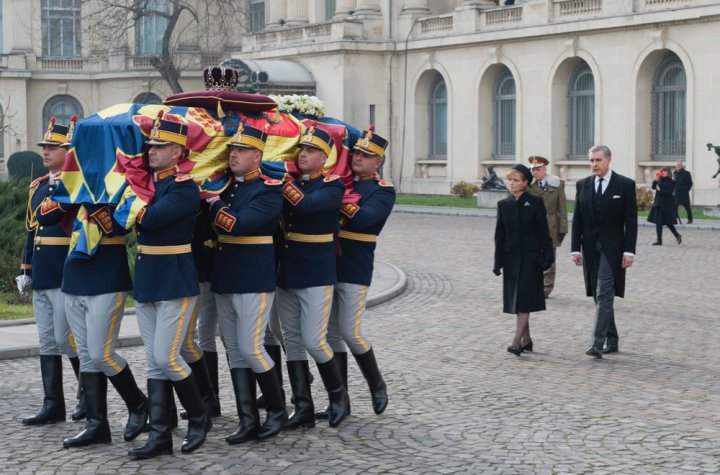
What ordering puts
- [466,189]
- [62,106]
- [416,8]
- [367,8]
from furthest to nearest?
[62,106] < [367,8] < [416,8] < [466,189]

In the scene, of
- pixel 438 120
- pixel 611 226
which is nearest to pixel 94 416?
pixel 611 226

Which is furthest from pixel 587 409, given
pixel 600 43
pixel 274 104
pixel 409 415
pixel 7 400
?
pixel 600 43

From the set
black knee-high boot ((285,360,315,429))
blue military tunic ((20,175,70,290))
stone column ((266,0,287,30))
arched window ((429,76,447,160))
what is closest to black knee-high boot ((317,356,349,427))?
black knee-high boot ((285,360,315,429))

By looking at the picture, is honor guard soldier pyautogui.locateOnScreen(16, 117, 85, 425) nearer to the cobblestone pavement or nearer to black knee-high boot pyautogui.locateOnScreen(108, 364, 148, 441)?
the cobblestone pavement

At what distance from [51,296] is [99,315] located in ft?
3.16

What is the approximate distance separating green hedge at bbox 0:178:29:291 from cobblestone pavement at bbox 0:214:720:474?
492 cm

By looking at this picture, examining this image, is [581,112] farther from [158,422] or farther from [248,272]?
Result: [158,422]

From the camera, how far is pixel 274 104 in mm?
9547

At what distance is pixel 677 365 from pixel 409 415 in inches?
133

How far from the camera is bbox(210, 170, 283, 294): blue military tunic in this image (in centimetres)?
872

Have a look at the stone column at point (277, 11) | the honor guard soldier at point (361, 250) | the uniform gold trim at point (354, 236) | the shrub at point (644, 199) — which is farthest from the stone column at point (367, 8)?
the uniform gold trim at point (354, 236)

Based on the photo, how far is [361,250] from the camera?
974cm

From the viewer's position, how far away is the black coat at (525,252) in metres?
12.6

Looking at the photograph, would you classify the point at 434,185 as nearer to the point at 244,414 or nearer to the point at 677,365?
the point at 677,365
